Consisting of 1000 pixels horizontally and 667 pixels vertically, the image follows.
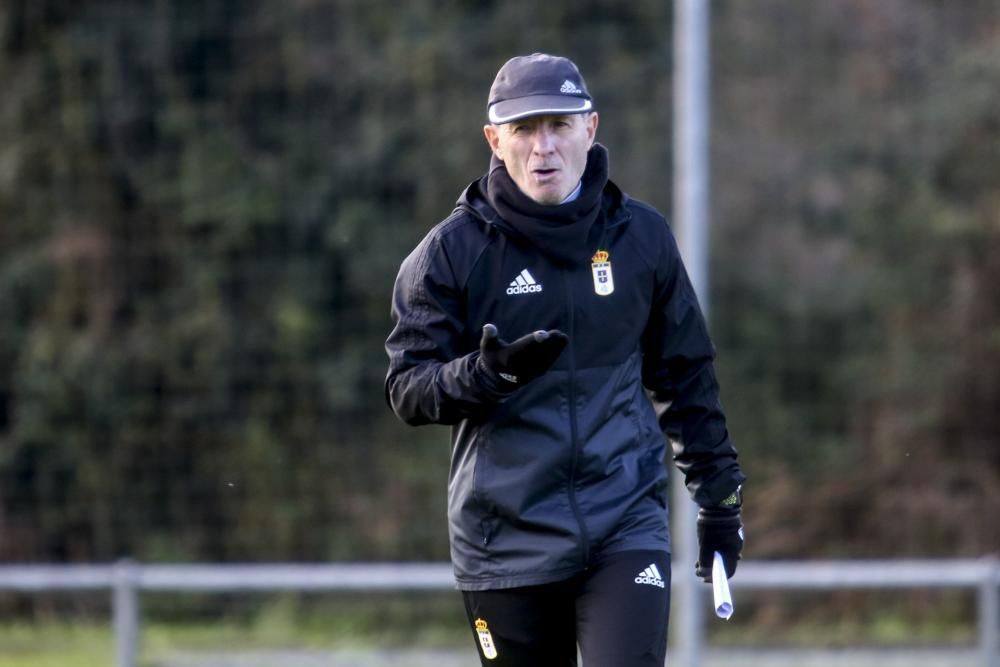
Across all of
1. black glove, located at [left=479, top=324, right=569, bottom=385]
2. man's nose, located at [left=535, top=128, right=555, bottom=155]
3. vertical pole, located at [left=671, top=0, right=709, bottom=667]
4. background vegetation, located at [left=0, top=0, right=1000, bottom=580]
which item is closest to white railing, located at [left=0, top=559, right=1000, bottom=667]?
vertical pole, located at [left=671, top=0, right=709, bottom=667]

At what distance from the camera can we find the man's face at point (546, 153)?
360 cm

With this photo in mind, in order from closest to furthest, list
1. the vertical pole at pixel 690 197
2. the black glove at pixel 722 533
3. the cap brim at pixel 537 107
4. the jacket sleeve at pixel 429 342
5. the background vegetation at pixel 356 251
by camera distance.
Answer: the jacket sleeve at pixel 429 342
the cap brim at pixel 537 107
the black glove at pixel 722 533
the vertical pole at pixel 690 197
the background vegetation at pixel 356 251

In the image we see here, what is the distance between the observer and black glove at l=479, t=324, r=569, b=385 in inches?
126

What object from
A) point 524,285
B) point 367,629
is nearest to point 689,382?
point 524,285

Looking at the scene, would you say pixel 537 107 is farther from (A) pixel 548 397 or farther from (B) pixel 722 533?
(B) pixel 722 533

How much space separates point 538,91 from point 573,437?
831 mm

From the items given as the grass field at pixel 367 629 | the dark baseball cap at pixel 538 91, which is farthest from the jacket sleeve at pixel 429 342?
the grass field at pixel 367 629

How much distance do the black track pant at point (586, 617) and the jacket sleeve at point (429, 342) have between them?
48cm

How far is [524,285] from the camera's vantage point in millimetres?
3602

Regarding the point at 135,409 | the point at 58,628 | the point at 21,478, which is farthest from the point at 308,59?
the point at 58,628

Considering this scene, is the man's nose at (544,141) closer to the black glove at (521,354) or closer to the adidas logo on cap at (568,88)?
the adidas logo on cap at (568,88)

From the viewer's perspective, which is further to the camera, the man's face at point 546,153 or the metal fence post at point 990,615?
the metal fence post at point 990,615

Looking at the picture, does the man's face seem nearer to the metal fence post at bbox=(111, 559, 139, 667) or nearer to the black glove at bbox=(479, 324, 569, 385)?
the black glove at bbox=(479, 324, 569, 385)

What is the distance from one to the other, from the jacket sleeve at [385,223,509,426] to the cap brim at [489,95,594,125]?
34 centimetres
